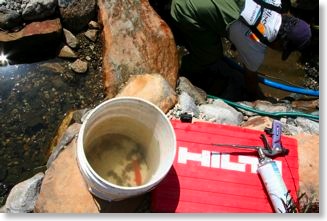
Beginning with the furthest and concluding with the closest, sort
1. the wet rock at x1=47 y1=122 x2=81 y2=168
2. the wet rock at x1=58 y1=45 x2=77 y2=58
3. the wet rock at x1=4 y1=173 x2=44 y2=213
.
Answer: the wet rock at x1=58 y1=45 x2=77 y2=58 → the wet rock at x1=47 y1=122 x2=81 y2=168 → the wet rock at x1=4 y1=173 x2=44 y2=213

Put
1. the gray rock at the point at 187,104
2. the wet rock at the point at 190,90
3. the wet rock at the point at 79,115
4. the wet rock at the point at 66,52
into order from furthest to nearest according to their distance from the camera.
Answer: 1. the wet rock at the point at 66,52
2. the wet rock at the point at 190,90
3. the gray rock at the point at 187,104
4. the wet rock at the point at 79,115

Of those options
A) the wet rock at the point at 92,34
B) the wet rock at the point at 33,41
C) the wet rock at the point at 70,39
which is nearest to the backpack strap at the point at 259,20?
the wet rock at the point at 92,34

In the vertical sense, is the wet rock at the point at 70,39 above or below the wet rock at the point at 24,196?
above

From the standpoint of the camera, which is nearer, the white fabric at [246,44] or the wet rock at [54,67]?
the white fabric at [246,44]

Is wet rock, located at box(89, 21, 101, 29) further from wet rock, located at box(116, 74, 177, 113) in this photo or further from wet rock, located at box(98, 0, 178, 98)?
wet rock, located at box(116, 74, 177, 113)

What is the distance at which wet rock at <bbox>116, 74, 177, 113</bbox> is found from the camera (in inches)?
140

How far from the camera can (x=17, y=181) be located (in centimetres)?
358

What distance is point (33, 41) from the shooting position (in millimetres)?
3912

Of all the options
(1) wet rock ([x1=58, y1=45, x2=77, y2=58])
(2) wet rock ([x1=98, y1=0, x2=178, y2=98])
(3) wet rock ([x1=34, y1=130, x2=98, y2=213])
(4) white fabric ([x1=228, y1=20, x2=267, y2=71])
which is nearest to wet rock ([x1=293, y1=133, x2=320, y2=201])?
(4) white fabric ([x1=228, y1=20, x2=267, y2=71])

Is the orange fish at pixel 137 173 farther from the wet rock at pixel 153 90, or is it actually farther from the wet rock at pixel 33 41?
the wet rock at pixel 33 41

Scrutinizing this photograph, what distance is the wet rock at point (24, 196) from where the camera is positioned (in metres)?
3.22

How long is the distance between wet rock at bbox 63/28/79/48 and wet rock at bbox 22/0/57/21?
0.66 ft

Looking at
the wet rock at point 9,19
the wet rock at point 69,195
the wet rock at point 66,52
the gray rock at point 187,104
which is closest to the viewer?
the wet rock at point 69,195

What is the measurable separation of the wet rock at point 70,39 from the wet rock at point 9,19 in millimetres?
369
